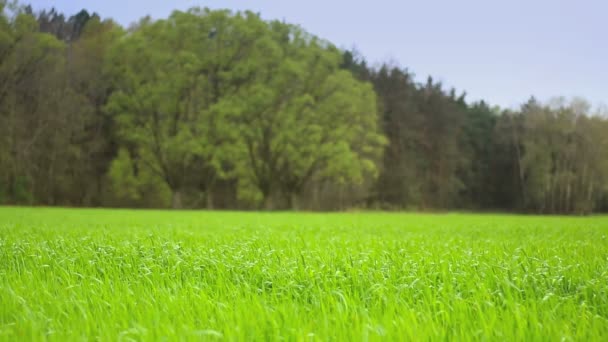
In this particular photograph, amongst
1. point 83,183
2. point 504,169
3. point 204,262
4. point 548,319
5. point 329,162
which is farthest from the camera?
point 504,169

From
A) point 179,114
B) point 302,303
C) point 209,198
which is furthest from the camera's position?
point 209,198

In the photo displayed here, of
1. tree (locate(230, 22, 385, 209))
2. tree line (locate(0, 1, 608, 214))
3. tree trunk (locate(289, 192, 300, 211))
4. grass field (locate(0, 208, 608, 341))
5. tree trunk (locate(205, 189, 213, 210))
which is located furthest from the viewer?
tree trunk (locate(205, 189, 213, 210))

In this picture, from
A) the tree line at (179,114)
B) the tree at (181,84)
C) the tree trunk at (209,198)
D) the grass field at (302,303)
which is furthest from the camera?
the tree trunk at (209,198)

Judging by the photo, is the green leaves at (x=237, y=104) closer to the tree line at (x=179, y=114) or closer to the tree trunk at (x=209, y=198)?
the tree line at (x=179, y=114)

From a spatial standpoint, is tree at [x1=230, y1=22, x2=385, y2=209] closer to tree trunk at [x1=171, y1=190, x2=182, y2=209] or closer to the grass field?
tree trunk at [x1=171, y1=190, x2=182, y2=209]

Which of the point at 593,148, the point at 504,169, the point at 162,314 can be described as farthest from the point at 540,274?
the point at 504,169

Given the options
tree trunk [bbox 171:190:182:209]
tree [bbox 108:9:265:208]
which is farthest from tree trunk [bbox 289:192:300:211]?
tree trunk [bbox 171:190:182:209]

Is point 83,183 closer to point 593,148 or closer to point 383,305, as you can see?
point 383,305

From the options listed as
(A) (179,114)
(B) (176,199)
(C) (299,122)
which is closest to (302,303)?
(C) (299,122)

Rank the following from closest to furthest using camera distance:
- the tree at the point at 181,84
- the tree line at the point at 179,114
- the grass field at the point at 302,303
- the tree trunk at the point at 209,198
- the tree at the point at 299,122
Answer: the grass field at the point at 302,303
the tree line at the point at 179,114
the tree at the point at 299,122
the tree at the point at 181,84
the tree trunk at the point at 209,198

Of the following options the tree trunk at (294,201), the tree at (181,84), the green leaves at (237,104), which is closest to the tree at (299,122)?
the tree trunk at (294,201)

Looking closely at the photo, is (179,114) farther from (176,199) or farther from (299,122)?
(299,122)

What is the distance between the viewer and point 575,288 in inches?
176

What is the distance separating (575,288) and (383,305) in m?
2.11
